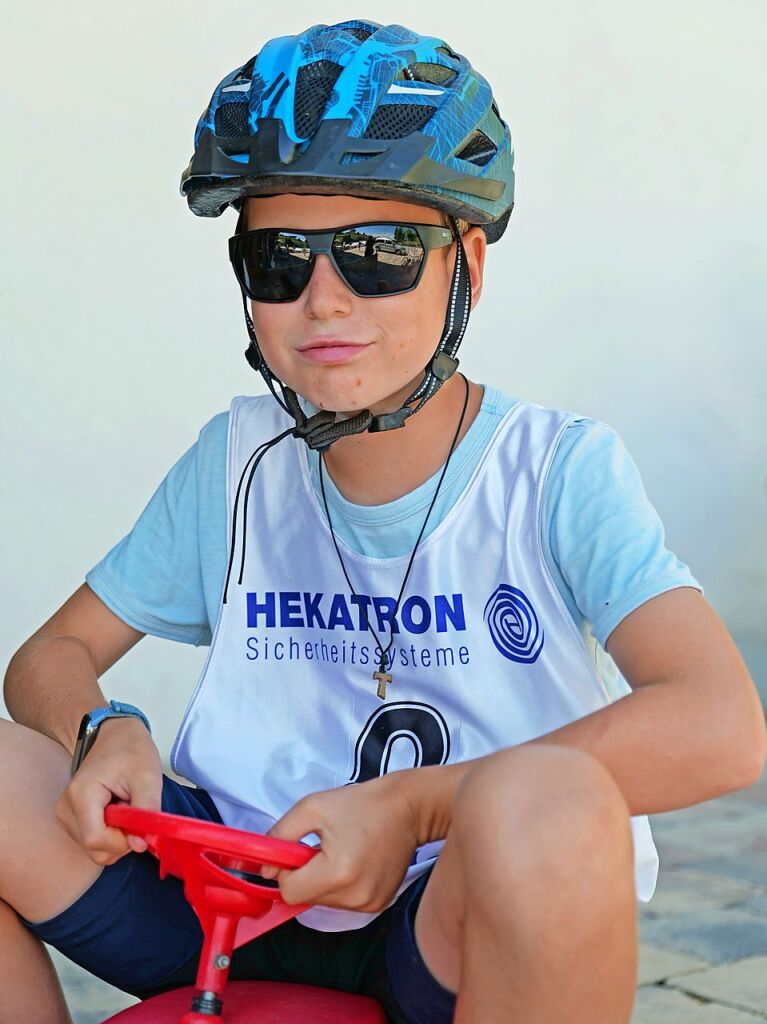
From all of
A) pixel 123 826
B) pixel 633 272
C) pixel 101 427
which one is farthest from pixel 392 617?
pixel 633 272

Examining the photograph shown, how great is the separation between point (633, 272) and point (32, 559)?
2.32 metres

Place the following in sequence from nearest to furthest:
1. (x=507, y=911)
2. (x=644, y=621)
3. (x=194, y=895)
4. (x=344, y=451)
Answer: (x=507, y=911) < (x=194, y=895) < (x=644, y=621) < (x=344, y=451)

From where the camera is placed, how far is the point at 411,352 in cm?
232

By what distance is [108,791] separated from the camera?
1.98 m

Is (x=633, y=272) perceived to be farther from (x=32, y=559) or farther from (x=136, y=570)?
(x=136, y=570)

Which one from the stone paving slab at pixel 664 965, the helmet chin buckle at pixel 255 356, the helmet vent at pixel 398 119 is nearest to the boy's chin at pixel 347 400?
the helmet chin buckle at pixel 255 356

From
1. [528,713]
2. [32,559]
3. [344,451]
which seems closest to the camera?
[528,713]

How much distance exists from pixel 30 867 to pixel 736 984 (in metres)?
1.66

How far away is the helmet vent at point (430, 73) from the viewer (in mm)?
2381

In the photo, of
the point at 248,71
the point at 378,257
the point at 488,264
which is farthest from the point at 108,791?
the point at 488,264

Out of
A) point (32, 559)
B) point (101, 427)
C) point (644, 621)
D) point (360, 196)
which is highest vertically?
point (360, 196)

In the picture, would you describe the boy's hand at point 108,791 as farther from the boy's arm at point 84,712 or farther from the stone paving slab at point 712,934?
the stone paving slab at point 712,934

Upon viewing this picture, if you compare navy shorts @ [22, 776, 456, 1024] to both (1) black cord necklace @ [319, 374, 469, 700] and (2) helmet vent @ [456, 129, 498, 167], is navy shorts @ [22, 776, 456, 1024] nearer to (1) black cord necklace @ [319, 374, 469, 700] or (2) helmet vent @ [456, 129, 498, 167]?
(1) black cord necklace @ [319, 374, 469, 700]

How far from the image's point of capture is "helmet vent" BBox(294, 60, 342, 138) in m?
2.30
